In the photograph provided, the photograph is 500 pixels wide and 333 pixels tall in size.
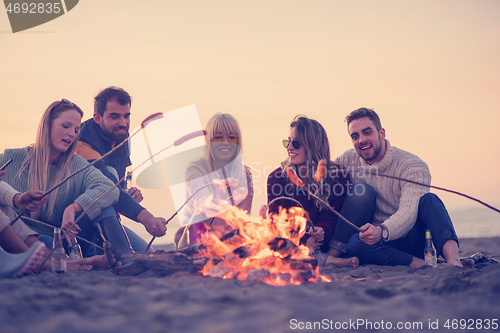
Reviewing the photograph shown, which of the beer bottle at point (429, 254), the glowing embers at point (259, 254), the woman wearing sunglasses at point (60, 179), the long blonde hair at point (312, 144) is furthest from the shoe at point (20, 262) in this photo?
the beer bottle at point (429, 254)

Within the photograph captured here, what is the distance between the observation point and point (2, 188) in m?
3.59

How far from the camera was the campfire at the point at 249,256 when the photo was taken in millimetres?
3281

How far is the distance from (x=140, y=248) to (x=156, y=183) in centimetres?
89

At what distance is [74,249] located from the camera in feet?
13.7

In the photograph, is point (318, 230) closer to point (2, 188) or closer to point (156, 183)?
point (156, 183)

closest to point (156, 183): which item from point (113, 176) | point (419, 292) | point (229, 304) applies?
point (113, 176)

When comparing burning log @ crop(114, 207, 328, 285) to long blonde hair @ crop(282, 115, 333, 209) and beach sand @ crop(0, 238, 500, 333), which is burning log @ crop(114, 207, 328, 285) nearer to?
beach sand @ crop(0, 238, 500, 333)

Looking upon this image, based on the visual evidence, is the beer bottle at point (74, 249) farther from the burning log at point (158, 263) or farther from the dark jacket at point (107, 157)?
the burning log at point (158, 263)

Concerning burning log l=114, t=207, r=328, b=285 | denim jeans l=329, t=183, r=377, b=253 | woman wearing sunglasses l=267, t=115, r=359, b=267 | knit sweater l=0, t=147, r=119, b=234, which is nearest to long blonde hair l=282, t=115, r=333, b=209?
woman wearing sunglasses l=267, t=115, r=359, b=267

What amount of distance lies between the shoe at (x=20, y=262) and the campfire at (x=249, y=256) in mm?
765

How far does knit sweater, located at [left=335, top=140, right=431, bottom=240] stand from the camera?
13.6 feet

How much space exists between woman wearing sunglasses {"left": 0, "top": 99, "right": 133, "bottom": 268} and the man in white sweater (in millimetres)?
2634

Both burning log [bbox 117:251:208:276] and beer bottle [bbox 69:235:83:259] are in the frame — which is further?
beer bottle [bbox 69:235:83:259]

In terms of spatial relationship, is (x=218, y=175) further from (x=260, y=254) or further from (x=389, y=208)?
(x=389, y=208)
